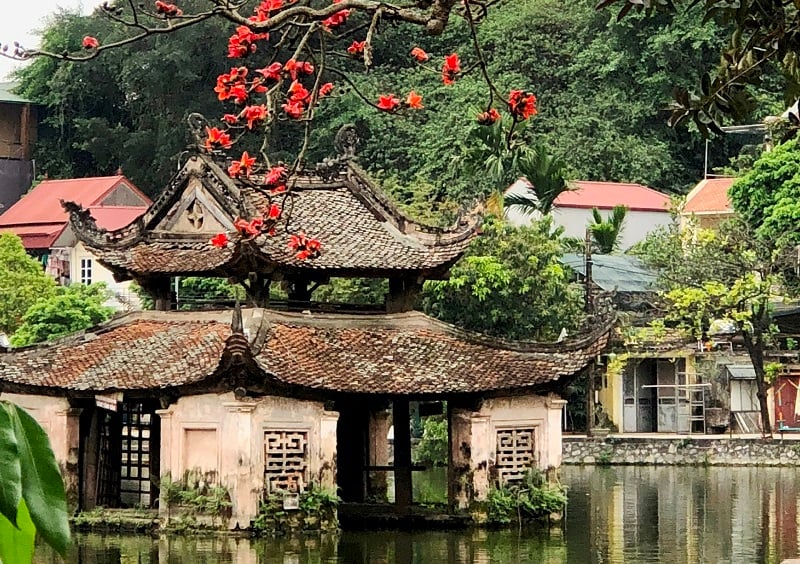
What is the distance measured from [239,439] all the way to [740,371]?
26099mm

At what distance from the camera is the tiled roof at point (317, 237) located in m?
26.4

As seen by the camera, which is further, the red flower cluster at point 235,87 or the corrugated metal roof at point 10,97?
the corrugated metal roof at point 10,97

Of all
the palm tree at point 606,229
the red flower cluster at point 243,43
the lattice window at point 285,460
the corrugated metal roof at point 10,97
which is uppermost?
the corrugated metal roof at point 10,97

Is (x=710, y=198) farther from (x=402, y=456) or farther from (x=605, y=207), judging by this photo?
(x=402, y=456)

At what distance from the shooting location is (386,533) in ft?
83.3

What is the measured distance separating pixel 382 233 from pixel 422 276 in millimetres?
953

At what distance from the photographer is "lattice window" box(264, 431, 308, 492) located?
2473cm

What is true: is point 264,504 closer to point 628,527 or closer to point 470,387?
point 470,387

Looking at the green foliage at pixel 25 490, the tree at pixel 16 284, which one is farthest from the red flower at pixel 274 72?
the tree at pixel 16 284

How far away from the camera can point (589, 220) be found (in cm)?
5534

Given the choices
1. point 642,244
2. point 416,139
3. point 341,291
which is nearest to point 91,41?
point 341,291

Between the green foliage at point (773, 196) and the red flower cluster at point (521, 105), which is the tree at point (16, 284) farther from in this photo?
the red flower cluster at point (521, 105)

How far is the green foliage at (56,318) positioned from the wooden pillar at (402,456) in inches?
734

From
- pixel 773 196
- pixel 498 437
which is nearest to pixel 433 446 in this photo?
pixel 498 437
